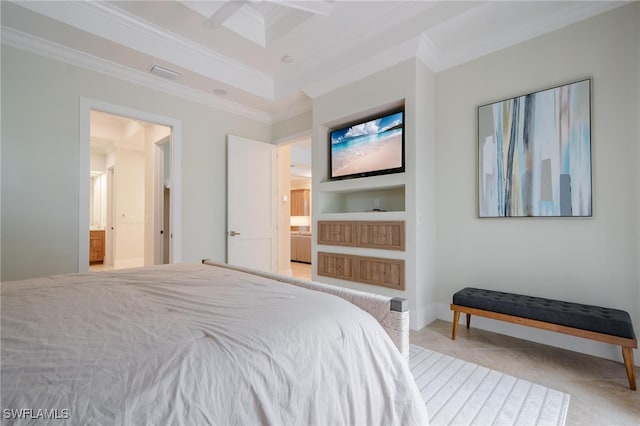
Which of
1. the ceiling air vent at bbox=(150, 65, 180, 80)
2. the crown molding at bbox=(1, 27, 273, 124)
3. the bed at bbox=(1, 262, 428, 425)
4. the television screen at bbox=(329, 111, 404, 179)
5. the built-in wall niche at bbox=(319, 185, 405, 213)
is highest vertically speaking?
the ceiling air vent at bbox=(150, 65, 180, 80)

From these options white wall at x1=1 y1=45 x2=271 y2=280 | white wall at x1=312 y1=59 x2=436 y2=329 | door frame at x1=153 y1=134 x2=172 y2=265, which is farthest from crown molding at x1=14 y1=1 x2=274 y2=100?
door frame at x1=153 y1=134 x2=172 y2=265

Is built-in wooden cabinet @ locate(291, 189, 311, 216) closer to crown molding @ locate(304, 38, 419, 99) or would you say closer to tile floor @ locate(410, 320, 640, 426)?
crown molding @ locate(304, 38, 419, 99)

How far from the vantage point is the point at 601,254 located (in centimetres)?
229

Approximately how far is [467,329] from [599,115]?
2.14 meters

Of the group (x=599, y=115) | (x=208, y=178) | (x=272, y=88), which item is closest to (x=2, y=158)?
(x=208, y=178)

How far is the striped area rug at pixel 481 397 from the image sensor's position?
1.56 metres

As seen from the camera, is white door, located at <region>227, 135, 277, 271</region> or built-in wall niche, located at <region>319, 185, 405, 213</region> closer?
built-in wall niche, located at <region>319, 185, 405, 213</region>

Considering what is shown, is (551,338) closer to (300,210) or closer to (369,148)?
(369,148)

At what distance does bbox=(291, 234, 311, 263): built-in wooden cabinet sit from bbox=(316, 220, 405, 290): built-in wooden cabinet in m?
3.56

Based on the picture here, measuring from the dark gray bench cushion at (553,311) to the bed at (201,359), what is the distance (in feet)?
5.04

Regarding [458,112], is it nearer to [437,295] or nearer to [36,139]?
[437,295]

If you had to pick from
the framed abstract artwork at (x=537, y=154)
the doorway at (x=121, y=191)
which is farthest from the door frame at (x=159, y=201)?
the framed abstract artwork at (x=537, y=154)

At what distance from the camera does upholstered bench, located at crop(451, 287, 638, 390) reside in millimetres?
1844

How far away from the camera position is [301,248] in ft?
24.5
